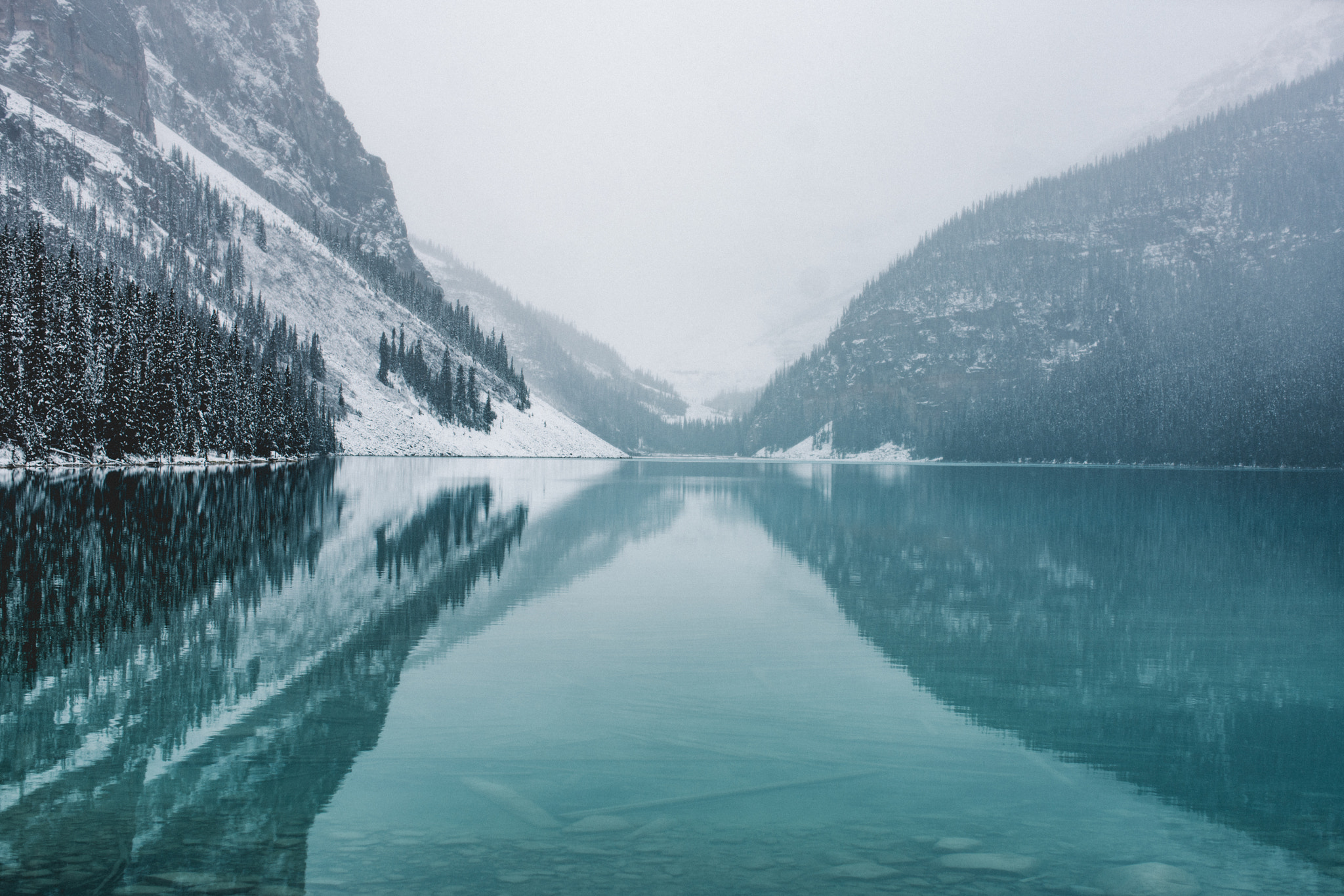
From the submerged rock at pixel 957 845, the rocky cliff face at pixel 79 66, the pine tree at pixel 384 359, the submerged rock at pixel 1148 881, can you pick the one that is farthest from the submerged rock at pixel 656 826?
the rocky cliff face at pixel 79 66

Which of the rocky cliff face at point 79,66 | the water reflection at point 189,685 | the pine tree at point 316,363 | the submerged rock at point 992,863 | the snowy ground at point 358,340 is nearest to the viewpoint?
the submerged rock at point 992,863

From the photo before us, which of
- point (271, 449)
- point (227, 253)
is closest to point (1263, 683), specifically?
point (271, 449)

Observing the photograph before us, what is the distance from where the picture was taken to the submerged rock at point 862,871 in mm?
6879

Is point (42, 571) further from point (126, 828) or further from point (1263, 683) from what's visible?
point (1263, 683)

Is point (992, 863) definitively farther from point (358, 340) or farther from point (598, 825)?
point (358, 340)

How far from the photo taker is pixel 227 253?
157750mm

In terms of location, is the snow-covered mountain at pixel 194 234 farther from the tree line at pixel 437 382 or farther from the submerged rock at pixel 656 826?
the submerged rock at pixel 656 826

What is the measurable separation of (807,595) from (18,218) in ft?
451

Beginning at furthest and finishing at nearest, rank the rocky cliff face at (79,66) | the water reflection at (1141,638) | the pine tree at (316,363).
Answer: the rocky cliff face at (79,66)
the pine tree at (316,363)
the water reflection at (1141,638)

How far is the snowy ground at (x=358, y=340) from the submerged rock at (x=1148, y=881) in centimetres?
14126

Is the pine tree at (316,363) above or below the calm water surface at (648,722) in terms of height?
above

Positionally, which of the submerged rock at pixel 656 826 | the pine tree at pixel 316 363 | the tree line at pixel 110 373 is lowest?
the submerged rock at pixel 656 826

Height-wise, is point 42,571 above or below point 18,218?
below

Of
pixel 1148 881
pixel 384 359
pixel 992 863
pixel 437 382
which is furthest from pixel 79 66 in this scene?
pixel 1148 881
